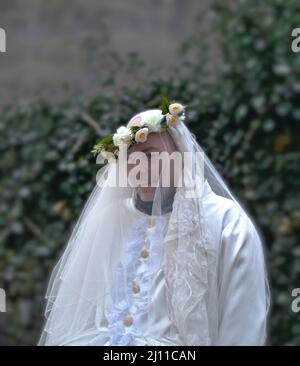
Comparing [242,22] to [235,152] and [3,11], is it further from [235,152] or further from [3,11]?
[3,11]

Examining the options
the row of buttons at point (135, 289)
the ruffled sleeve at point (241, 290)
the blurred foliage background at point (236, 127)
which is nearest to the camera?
the ruffled sleeve at point (241, 290)

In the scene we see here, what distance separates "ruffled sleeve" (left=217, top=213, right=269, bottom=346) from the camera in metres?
2.72

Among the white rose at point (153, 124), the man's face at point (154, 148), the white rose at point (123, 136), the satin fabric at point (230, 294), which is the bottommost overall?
the satin fabric at point (230, 294)

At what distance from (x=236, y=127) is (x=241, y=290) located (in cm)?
169

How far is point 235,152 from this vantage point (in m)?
4.23

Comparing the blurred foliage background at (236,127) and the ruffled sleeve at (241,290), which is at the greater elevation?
the blurred foliage background at (236,127)

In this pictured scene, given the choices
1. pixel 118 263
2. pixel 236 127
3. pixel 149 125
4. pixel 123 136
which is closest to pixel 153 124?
pixel 149 125

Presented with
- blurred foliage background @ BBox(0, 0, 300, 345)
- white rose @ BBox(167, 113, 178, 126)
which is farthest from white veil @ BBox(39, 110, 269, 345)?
blurred foliage background @ BBox(0, 0, 300, 345)

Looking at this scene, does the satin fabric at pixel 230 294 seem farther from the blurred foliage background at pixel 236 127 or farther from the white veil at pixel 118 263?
the blurred foliage background at pixel 236 127

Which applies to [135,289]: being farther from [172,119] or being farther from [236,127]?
[236,127]

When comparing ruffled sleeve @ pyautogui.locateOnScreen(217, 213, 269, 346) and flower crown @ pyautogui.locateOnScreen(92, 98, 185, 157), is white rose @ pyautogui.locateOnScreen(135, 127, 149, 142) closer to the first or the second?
flower crown @ pyautogui.locateOnScreen(92, 98, 185, 157)

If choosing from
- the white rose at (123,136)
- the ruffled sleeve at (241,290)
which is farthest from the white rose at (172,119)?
the ruffled sleeve at (241,290)

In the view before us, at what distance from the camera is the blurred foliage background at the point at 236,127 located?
13.8 ft

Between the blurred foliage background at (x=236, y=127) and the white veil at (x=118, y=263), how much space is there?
999mm
